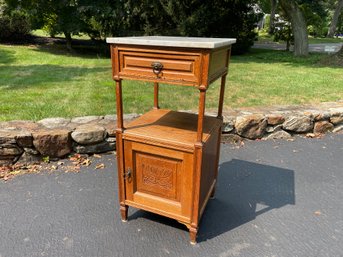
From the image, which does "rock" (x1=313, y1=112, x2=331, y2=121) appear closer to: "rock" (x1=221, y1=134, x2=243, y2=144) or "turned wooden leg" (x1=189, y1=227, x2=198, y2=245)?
"rock" (x1=221, y1=134, x2=243, y2=144)

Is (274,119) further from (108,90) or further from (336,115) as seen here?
(108,90)

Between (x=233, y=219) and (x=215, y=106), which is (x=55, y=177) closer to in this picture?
(x=233, y=219)

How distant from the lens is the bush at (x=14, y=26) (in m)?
12.2

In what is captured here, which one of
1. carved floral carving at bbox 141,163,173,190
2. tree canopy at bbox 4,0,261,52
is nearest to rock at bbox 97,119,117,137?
carved floral carving at bbox 141,163,173,190

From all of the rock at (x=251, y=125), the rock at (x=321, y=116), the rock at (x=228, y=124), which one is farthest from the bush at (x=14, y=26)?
the rock at (x=321, y=116)

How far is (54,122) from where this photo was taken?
3.54 meters

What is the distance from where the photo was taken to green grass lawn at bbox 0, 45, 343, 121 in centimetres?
439

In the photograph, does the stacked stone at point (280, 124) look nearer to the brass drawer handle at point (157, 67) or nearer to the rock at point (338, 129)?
the rock at point (338, 129)

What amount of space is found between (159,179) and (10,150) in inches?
76.7

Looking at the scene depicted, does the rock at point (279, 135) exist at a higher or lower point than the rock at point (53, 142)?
lower

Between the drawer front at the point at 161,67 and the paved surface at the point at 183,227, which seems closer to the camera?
the drawer front at the point at 161,67

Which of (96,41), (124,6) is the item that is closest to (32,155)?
(124,6)

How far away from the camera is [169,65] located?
71.1 inches

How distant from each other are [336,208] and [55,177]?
2.81 meters
